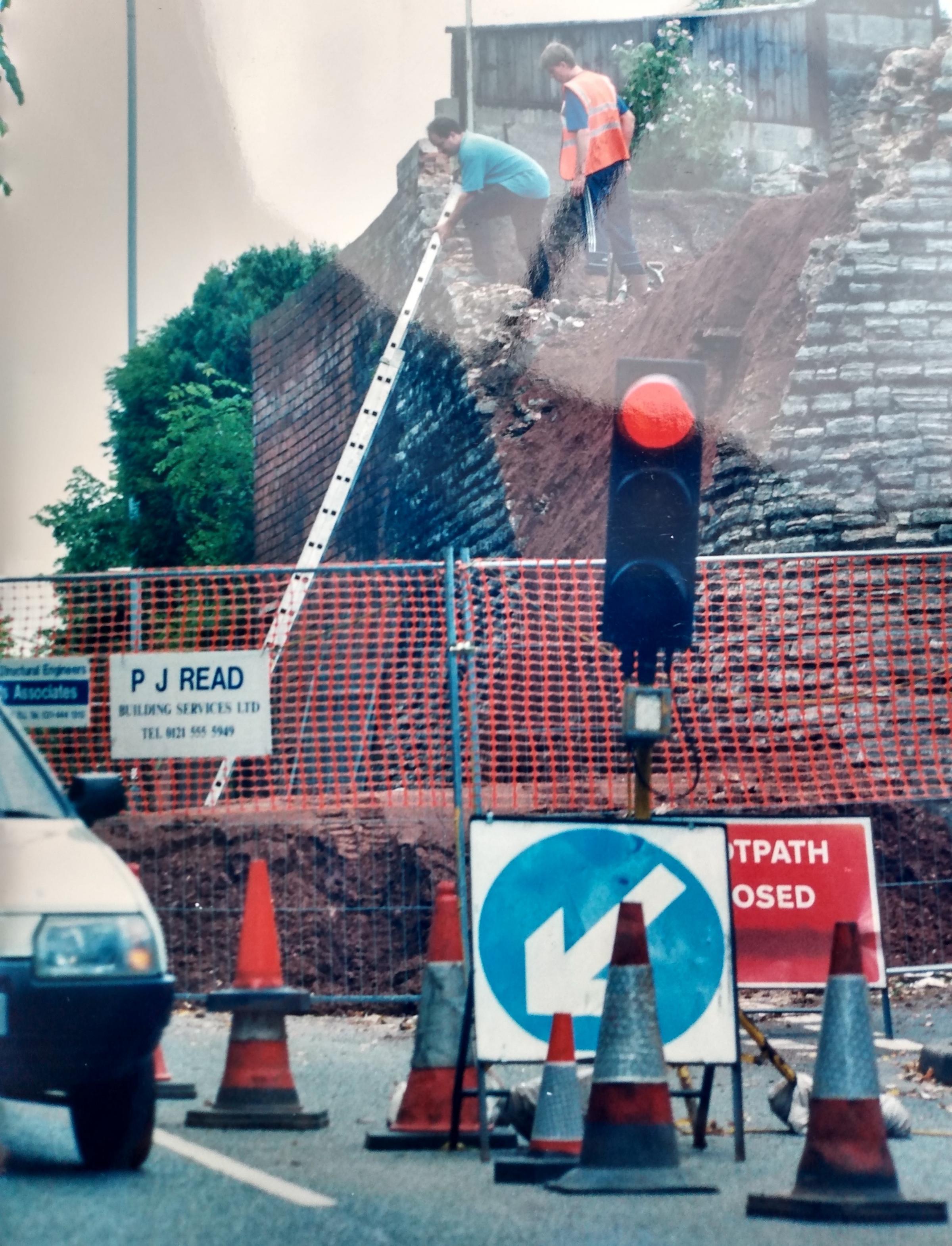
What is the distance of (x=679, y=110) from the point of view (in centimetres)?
548

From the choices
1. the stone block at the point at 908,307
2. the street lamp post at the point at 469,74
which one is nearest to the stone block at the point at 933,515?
the stone block at the point at 908,307

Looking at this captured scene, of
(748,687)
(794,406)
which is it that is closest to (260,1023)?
(748,687)

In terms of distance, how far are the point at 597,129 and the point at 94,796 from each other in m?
2.54

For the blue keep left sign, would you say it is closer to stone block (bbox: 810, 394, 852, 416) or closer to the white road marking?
the white road marking

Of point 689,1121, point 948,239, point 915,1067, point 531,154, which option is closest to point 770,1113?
point 689,1121

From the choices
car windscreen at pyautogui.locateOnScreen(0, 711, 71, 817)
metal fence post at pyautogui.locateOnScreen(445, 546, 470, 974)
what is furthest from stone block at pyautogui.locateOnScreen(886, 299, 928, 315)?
car windscreen at pyautogui.locateOnScreen(0, 711, 71, 817)

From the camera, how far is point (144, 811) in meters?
8.44

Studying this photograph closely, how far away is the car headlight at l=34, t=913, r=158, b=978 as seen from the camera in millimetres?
3469

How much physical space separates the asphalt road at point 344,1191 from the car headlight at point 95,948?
0.95ft

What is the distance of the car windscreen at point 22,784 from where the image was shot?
3.94m

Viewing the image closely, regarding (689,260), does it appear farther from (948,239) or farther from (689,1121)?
(948,239)

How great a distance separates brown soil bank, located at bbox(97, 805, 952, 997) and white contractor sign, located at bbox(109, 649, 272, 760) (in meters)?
1.14

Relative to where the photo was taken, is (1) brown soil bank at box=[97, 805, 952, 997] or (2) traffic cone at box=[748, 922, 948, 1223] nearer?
(2) traffic cone at box=[748, 922, 948, 1223]

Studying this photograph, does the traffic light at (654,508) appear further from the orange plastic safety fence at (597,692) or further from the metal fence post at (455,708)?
the orange plastic safety fence at (597,692)
